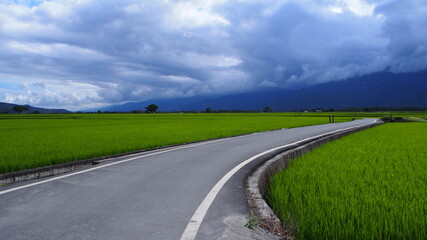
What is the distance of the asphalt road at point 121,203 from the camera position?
4.14 metres

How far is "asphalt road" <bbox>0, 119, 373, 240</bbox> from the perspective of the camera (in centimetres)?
414

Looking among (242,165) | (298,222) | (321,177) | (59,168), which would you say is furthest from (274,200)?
(59,168)

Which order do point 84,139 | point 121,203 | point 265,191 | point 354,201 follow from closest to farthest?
point 354,201, point 121,203, point 265,191, point 84,139

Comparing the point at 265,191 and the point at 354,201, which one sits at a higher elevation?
the point at 354,201

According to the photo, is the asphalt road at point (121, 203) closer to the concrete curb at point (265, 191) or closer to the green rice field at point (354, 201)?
the concrete curb at point (265, 191)

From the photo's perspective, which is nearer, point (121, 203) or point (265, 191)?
point (121, 203)

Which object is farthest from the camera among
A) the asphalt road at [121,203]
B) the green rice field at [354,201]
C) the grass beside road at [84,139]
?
the grass beside road at [84,139]

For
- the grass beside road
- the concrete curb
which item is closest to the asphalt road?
the concrete curb

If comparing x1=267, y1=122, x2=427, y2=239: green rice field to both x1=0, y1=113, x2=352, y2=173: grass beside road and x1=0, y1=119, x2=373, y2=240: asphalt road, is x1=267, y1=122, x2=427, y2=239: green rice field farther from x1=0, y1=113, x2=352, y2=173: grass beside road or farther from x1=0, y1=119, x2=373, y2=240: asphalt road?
x1=0, y1=113, x2=352, y2=173: grass beside road

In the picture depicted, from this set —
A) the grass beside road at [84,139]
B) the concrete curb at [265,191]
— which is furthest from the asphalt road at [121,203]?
the grass beside road at [84,139]

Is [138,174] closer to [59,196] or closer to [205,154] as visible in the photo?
[59,196]

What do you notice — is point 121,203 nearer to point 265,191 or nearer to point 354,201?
point 265,191

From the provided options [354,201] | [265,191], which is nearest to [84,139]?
[265,191]

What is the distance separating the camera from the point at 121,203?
5352 millimetres
